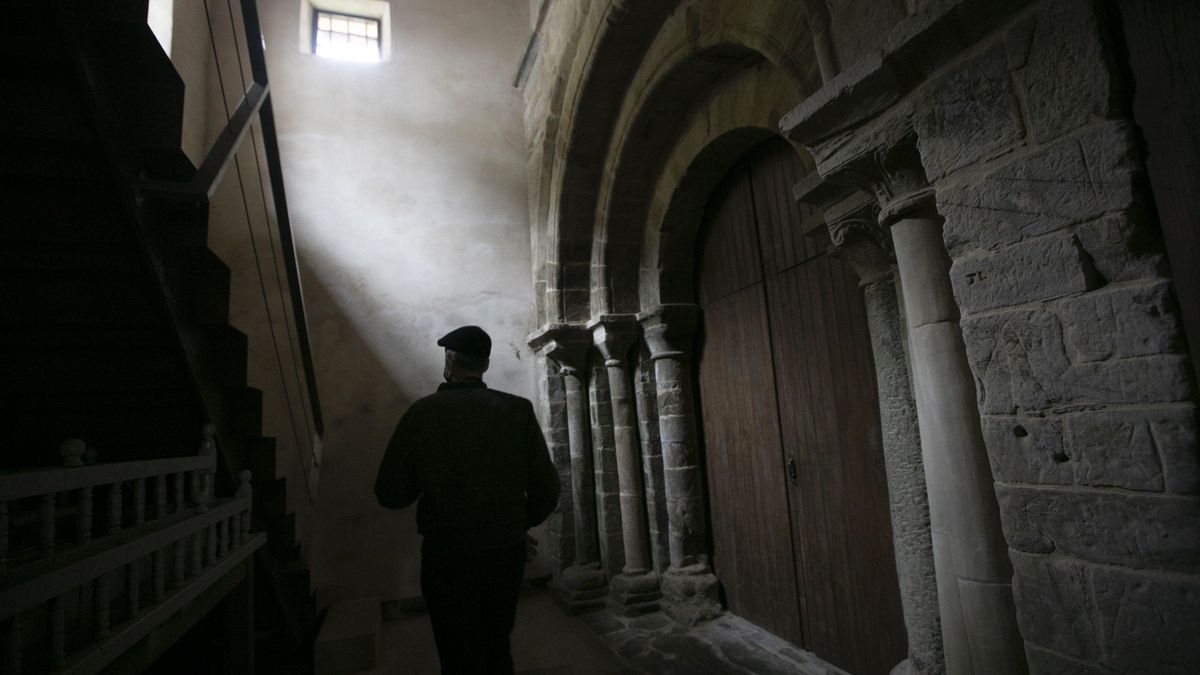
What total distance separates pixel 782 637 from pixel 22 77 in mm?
3613

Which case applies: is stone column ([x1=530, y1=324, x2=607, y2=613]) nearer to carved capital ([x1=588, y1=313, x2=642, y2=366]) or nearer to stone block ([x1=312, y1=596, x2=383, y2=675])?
carved capital ([x1=588, y1=313, x2=642, y2=366])

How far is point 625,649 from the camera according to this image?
10.6ft

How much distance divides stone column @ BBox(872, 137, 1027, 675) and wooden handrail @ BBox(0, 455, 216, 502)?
1983mm

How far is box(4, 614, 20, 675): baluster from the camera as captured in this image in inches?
38.2

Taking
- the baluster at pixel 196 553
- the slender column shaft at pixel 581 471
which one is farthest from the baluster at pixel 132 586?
the slender column shaft at pixel 581 471

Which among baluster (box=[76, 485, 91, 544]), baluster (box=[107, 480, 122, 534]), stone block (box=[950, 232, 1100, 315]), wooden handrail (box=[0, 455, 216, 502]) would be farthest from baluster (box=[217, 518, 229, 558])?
stone block (box=[950, 232, 1100, 315])

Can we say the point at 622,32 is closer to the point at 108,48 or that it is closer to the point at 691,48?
the point at 691,48

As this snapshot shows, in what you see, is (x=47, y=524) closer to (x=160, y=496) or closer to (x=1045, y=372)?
(x=160, y=496)

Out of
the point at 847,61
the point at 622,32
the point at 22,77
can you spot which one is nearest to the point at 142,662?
the point at 22,77

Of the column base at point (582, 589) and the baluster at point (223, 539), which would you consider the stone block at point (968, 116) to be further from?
the column base at point (582, 589)

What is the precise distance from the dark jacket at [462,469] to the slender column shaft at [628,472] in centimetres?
204

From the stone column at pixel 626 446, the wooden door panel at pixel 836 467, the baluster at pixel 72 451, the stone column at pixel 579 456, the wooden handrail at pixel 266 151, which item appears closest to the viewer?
the baluster at pixel 72 451

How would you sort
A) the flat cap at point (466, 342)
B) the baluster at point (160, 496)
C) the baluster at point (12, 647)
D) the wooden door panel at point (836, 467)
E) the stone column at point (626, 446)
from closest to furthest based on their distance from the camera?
1. the baluster at point (12, 647)
2. the baluster at point (160, 496)
3. the flat cap at point (466, 342)
4. the wooden door panel at point (836, 467)
5. the stone column at point (626, 446)

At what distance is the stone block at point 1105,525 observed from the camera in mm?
1036
